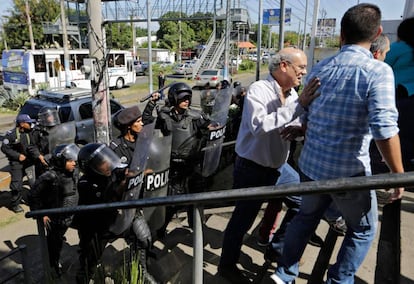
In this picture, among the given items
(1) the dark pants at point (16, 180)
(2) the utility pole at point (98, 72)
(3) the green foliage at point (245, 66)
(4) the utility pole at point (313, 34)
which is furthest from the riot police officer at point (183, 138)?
(3) the green foliage at point (245, 66)

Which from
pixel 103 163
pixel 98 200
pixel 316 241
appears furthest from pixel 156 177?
pixel 316 241

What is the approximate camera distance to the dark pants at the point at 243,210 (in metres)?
2.29

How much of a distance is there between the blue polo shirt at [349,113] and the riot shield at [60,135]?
4.75 metres

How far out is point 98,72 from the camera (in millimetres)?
5074

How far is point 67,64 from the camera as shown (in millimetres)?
18734

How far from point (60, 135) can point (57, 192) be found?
105 inches

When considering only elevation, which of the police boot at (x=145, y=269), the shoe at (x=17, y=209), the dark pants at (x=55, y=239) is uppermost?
the police boot at (x=145, y=269)

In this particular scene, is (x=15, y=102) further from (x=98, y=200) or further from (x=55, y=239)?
(x=98, y=200)

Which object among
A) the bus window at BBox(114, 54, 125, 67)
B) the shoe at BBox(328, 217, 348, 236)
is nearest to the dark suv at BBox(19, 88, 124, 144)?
the shoe at BBox(328, 217, 348, 236)

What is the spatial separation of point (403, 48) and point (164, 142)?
1922 mm

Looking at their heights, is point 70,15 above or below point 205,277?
above

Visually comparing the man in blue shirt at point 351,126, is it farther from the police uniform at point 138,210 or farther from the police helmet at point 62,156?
A: the police helmet at point 62,156

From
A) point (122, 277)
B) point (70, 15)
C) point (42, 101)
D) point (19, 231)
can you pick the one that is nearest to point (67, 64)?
point (70, 15)

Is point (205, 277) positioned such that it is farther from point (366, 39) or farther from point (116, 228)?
point (366, 39)
